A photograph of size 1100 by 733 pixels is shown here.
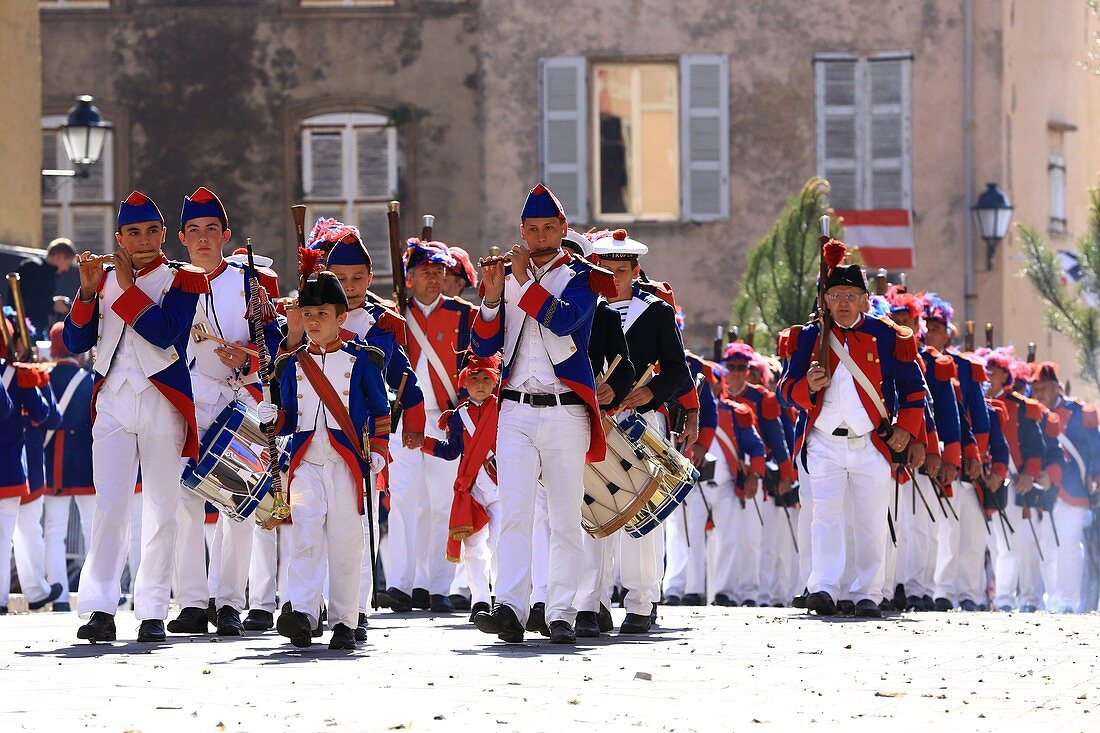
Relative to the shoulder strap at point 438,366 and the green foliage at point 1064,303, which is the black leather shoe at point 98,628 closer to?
the shoulder strap at point 438,366

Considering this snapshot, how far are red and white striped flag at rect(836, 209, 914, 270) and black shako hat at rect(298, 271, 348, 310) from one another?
1927 centimetres

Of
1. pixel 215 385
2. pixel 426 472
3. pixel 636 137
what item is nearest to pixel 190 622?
pixel 215 385

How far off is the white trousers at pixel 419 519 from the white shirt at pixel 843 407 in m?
2.53

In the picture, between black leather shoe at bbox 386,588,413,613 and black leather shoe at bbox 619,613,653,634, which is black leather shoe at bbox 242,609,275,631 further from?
black leather shoe at bbox 386,588,413,613

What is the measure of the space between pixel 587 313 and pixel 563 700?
9.71 feet

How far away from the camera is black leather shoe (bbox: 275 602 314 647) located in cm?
1035

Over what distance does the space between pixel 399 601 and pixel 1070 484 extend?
25.6 ft

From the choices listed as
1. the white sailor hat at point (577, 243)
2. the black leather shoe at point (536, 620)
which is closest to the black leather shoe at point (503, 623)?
the black leather shoe at point (536, 620)

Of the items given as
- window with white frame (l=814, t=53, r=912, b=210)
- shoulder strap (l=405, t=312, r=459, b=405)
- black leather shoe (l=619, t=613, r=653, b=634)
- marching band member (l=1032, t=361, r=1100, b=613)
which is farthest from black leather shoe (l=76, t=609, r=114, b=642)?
window with white frame (l=814, t=53, r=912, b=210)

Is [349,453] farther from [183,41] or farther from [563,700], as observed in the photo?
[183,41]

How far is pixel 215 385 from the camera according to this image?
1180 centimetres

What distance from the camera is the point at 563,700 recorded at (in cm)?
826

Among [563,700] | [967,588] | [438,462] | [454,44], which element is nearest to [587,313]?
[563,700]

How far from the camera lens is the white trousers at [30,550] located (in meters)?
16.8
